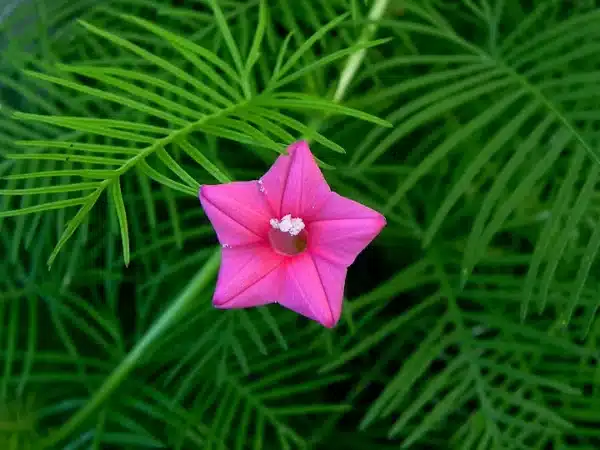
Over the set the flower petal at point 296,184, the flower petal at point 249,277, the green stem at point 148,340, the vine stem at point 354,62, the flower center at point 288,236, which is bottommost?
the green stem at point 148,340

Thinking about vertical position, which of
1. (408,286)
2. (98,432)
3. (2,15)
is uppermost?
(2,15)

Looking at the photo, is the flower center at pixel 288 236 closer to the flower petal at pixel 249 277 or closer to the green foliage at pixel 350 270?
the flower petal at pixel 249 277

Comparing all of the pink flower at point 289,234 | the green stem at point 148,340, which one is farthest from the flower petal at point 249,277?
the green stem at point 148,340

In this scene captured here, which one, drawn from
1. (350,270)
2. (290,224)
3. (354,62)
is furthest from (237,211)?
(350,270)

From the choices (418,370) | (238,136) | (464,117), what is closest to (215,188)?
(238,136)

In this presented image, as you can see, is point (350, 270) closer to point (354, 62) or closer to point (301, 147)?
point (354, 62)

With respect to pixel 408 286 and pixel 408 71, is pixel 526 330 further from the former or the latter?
pixel 408 71

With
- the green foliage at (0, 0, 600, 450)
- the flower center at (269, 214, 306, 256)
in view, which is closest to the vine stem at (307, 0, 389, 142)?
the green foliage at (0, 0, 600, 450)
